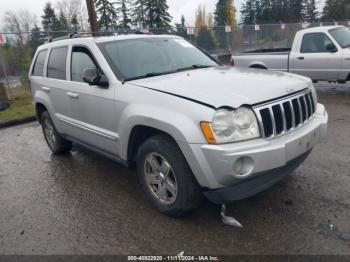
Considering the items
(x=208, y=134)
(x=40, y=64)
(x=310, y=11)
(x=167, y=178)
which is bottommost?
(x=167, y=178)

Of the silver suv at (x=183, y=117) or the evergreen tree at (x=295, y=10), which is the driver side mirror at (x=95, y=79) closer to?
the silver suv at (x=183, y=117)

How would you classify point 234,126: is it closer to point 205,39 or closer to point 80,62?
point 80,62

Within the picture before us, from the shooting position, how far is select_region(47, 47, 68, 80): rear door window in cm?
470

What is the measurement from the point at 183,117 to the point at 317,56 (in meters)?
6.83

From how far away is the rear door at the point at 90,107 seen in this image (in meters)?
3.76

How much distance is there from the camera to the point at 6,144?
22.4 ft

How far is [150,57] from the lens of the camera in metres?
4.10

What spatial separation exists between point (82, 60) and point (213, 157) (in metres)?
2.43

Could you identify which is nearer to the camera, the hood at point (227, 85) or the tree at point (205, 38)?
the hood at point (227, 85)

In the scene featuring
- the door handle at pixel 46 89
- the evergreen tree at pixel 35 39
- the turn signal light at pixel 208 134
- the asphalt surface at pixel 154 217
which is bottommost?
the asphalt surface at pixel 154 217

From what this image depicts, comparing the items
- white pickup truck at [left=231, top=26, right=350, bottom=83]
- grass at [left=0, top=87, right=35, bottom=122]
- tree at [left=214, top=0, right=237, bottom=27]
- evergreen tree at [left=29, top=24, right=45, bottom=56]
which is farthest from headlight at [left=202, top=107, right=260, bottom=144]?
tree at [left=214, top=0, right=237, bottom=27]

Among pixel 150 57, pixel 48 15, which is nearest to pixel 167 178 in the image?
→ pixel 150 57

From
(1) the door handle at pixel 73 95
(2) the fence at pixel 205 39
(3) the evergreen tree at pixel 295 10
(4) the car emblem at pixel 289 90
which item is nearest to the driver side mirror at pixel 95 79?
(1) the door handle at pixel 73 95

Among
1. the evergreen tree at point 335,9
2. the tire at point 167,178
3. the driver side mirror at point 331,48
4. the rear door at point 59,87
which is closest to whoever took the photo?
the tire at point 167,178
